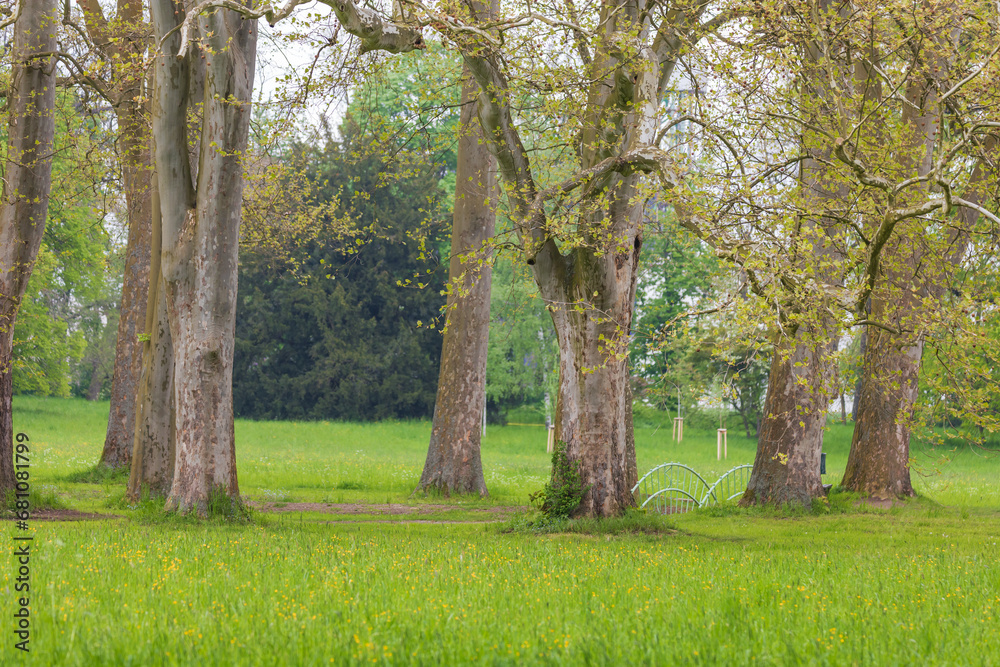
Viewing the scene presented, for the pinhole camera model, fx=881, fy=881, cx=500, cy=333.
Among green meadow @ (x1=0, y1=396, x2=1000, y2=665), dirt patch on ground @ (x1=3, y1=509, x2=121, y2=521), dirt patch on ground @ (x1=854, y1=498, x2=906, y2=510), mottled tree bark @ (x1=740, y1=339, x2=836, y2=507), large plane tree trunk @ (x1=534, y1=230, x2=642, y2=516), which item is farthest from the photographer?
dirt patch on ground @ (x1=854, y1=498, x2=906, y2=510)

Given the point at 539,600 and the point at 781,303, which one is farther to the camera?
the point at 781,303

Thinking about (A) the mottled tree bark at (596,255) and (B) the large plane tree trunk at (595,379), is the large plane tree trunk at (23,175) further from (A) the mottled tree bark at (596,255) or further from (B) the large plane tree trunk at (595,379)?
(B) the large plane tree trunk at (595,379)

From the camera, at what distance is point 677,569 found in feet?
26.6

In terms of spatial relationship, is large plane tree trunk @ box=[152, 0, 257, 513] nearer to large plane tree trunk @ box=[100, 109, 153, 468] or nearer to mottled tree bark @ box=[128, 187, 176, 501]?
mottled tree bark @ box=[128, 187, 176, 501]

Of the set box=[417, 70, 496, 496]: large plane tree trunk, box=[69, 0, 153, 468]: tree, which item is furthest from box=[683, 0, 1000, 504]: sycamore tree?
box=[69, 0, 153, 468]: tree

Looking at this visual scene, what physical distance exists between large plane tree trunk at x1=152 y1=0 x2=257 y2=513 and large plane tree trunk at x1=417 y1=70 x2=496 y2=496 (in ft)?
21.2

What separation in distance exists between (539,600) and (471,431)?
11881mm

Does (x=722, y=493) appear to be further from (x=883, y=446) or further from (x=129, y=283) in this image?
(x=129, y=283)

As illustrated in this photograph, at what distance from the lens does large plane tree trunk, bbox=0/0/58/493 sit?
508 inches

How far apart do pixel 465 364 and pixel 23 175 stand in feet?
28.8

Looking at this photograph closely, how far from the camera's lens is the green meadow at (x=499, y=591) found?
17.0 feet

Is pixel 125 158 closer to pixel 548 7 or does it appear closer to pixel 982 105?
pixel 548 7

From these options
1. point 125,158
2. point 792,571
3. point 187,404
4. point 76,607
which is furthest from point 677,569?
point 125,158

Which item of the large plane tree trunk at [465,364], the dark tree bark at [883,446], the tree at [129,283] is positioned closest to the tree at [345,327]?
the tree at [129,283]
